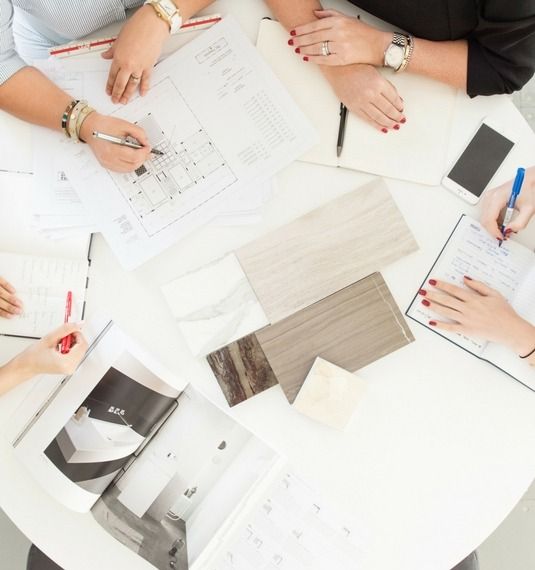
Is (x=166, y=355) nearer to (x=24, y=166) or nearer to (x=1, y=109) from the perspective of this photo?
(x=24, y=166)

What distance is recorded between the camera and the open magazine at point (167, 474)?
0.98 meters

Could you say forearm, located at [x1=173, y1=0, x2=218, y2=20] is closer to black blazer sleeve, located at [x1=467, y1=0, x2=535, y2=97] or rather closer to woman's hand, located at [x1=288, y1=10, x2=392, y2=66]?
woman's hand, located at [x1=288, y1=10, x2=392, y2=66]

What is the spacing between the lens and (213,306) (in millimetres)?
1013

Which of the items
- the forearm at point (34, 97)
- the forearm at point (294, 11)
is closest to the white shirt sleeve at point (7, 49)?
the forearm at point (34, 97)

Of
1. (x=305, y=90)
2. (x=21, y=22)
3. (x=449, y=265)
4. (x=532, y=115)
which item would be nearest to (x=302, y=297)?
(x=449, y=265)

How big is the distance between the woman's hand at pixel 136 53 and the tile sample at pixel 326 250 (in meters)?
0.35

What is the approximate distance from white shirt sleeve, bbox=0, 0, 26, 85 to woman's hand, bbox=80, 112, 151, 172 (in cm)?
16

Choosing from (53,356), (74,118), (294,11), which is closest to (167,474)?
(53,356)

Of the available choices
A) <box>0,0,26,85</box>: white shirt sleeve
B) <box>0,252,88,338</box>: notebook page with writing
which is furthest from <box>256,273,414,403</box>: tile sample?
<box>0,0,26,85</box>: white shirt sleeve

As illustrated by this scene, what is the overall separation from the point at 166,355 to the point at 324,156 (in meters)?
0.46

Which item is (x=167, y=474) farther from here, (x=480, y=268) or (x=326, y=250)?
(x=480, y=268)

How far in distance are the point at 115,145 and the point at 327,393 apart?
56 centimetres

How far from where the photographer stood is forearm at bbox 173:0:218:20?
3.37ft

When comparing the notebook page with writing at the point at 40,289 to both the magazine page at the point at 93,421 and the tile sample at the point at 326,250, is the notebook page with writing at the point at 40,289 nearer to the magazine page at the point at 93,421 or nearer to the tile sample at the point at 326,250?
the magazine page at the point at 93,421
